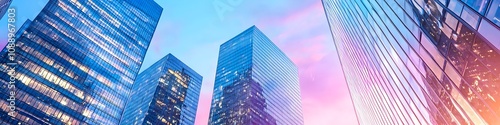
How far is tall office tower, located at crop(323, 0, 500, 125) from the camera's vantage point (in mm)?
8359

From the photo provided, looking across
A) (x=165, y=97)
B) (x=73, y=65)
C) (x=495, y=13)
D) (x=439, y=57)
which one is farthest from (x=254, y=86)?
(x=495, y=13)

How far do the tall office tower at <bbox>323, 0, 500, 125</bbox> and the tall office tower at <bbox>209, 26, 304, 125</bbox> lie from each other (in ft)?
385

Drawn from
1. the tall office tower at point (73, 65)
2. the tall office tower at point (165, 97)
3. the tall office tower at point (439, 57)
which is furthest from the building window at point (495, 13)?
the tall office tower at point (165, 97)

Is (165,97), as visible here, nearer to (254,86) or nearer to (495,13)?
(254,86)

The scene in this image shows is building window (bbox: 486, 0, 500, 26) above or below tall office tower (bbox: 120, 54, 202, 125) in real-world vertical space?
below

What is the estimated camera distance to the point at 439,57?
1094cm

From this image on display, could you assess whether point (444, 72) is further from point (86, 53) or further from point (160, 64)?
point (160, 64)

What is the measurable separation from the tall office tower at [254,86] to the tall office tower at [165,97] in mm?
16485

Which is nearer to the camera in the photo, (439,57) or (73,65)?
(439,57)

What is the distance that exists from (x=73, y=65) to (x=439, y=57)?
296 feet

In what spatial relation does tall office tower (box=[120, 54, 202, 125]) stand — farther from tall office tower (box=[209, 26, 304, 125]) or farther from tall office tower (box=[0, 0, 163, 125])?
tall office tower (box=[0, 0, 163, 125])

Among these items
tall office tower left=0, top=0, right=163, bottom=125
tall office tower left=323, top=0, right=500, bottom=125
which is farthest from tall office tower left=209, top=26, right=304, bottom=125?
tall office tower left=323, top=0, right=500, bottom=125

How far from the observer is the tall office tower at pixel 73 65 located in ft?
219

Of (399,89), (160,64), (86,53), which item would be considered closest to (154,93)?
(160,64)
